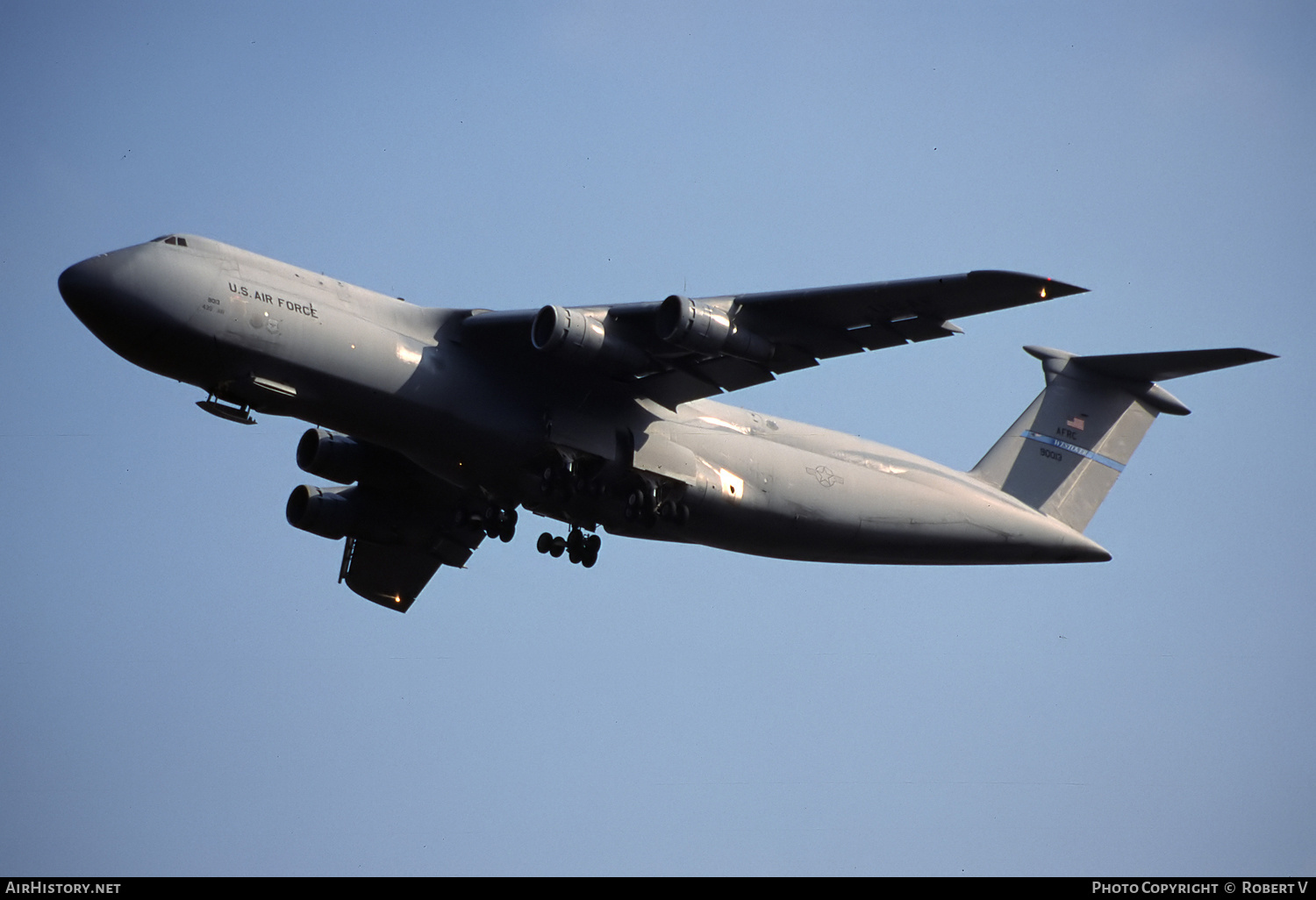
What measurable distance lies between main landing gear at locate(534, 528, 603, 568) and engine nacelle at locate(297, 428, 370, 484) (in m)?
2.21

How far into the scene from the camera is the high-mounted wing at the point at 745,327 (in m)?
12.8

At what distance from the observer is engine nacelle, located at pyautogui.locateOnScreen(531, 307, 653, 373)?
1318 centimetres

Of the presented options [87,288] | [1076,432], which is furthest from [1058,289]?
[87,288]

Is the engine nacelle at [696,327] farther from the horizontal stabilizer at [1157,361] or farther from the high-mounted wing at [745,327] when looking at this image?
the horizontal stabilizer at [1157,361]

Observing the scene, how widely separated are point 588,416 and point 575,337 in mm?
1396

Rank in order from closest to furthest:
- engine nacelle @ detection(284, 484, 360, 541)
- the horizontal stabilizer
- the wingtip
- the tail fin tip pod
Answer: the wingtip → the horizontal stabilizer → engine nacelle @ detection(284, 484, 360, 541) → the tail fin tip pod

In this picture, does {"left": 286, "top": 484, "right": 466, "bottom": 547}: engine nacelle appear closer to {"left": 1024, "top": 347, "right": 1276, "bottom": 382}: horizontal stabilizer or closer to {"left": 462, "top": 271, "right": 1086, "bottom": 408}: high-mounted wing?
{"left": 462, "top": 271, "right": 1086, "bottom": 408}: high-mounted wing

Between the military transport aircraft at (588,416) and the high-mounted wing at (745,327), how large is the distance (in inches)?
0.9

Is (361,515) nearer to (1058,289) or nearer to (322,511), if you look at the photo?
(322,511)

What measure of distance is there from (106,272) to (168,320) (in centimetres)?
65

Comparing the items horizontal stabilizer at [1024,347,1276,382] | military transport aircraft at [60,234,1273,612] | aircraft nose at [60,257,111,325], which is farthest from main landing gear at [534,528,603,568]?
horizontal stabilizer at [1024,347,1276,382]

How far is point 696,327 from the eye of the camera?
12938 millimetres
